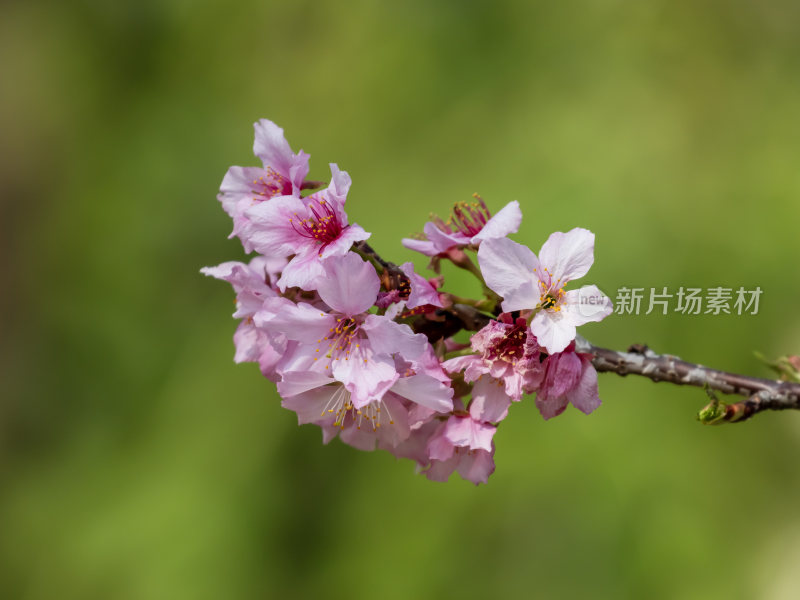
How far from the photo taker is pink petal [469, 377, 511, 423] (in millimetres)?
676

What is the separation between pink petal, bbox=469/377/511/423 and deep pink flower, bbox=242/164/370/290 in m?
0.21

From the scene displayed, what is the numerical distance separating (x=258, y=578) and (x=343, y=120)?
170 centimetres

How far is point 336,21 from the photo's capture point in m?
2.71

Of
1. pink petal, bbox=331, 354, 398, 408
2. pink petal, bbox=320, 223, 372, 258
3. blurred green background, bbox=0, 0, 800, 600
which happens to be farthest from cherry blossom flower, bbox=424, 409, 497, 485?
blurred green background, bbox=0, 0, 800, 600

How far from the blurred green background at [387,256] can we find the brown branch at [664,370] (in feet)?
4.03

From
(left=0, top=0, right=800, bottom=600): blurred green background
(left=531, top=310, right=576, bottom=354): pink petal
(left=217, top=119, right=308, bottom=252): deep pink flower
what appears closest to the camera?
(left=531, top=310, right=576, bottom=354): pink petal

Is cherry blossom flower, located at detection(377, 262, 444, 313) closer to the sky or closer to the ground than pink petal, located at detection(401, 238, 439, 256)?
closer to the ground

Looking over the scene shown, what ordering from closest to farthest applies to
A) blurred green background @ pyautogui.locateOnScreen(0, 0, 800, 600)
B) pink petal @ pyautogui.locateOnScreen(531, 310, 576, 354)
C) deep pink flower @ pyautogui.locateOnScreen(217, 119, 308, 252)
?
pink petal @ pyautogui.locateOnScreen(531, 310, 576, 354)
deep pink flower @ pyautogui.locateOnScreen(217, 119, 308, 252)
blurred green background @ pyautogui.locateOnScreen(0, 0, 800, 600)

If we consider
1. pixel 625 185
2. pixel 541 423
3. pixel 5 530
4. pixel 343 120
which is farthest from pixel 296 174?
pixel 5 530

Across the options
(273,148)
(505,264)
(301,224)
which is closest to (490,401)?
(505,264)

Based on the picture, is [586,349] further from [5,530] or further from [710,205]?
[5,530]

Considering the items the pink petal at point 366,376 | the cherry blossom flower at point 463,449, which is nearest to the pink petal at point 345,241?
the pink petal at point 366,376

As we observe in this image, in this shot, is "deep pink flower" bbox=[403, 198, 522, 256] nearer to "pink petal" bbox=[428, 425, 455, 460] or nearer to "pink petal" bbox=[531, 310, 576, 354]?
"pink petal" bbox=[531, 310, 576, 354]

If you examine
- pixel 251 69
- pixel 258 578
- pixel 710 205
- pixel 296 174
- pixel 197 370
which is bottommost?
pixel 258 578
